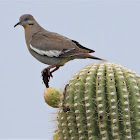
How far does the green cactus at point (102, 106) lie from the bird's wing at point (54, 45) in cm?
82

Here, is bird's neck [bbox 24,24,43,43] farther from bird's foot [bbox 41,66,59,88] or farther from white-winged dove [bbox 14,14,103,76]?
bird's foot [bbox 41,66,59,88]

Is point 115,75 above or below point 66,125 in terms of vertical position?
above

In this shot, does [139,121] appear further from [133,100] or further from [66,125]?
[66,125]

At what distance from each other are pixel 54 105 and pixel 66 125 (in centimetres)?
30

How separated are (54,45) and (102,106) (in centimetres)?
136

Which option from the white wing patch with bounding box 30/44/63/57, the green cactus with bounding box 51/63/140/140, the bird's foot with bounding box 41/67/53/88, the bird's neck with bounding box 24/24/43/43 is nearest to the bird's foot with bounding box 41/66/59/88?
the bird's foot with bounding box 41/67/53/88

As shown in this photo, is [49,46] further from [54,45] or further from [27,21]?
[27,21]

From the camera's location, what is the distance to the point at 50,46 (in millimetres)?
3682

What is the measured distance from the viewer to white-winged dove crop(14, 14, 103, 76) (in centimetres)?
353

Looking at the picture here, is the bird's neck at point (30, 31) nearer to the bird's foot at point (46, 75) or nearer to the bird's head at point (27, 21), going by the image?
the bird's head at point (27, 21)

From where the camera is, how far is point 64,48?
3.57m

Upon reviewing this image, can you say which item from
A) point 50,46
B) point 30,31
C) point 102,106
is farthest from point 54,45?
point 102,106

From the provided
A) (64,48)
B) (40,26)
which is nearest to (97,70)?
(64,48)

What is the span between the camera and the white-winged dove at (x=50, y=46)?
3525 mm
